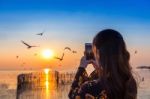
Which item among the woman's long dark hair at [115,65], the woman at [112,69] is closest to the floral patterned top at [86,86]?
the woman at [112,69]

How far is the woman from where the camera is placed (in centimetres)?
481

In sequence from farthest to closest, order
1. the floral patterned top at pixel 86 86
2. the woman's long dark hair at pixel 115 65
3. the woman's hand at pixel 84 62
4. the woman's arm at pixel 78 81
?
the woman's hand at pixel 84 62, the woman's arm at pixel 78 81, the floral patterned top at pixel 86 86, the woman's long dark hair at pixel 115 65

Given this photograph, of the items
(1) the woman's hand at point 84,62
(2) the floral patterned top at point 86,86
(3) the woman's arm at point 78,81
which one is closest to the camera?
(2) the floral patterned top at point 86,86

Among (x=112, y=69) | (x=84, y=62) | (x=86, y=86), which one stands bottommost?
(x=86, y=86)

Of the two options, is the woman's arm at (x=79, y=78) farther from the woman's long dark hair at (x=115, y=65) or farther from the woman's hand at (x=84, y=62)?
the woman's long dark hair at (x=115, y=65)

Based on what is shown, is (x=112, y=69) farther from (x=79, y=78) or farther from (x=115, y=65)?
(x=79, y=78)

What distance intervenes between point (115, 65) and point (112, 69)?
0.16ft

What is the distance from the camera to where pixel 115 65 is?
4.82 m

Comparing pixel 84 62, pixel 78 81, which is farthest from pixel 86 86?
pixel 84 62

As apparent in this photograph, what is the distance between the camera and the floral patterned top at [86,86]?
493 centimetres

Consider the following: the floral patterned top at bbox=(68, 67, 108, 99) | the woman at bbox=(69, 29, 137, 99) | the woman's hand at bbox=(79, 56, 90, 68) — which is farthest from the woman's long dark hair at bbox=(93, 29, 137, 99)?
the woman's hand at bbox=(79, 56, 90, 68)

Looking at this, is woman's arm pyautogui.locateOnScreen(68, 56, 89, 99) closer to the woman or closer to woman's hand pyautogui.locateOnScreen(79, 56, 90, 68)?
woman's hand pyautogui.locateOnScreen(79, 56, 90, 68)

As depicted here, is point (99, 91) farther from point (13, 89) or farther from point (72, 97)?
point (13, 89)

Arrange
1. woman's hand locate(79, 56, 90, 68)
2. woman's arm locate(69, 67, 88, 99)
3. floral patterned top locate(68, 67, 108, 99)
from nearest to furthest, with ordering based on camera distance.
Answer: floral patterned top locate(68, 67, 108, 99), woman's arm locate(69, 67, 88, 99), woman's hand locate(79, 56, 90, 68)
